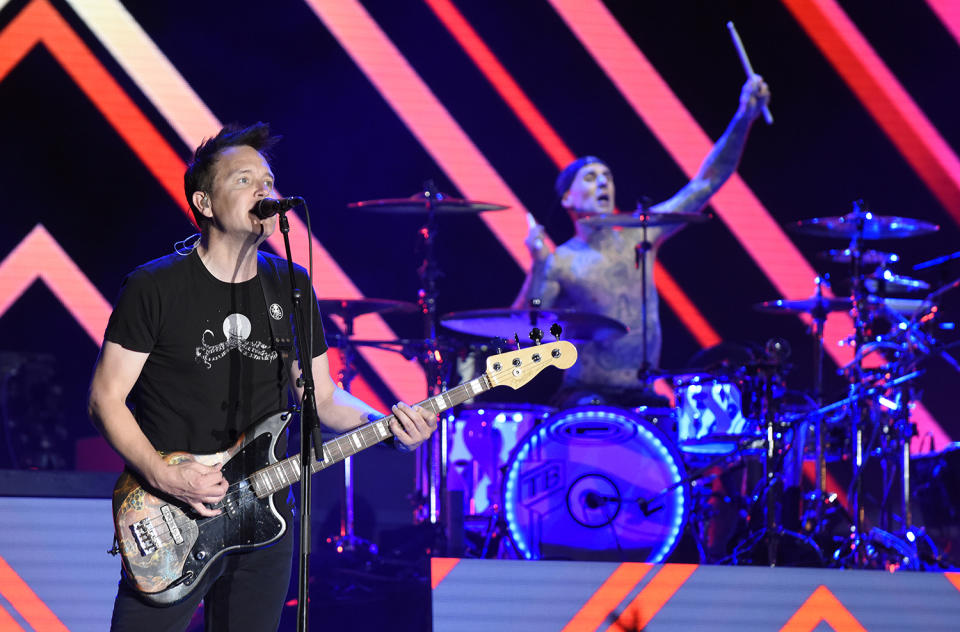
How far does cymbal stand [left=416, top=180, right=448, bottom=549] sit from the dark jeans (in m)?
2.95

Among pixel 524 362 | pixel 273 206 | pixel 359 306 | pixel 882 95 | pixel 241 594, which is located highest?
pixel 882 95

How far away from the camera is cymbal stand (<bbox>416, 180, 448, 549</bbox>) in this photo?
611 centimetres

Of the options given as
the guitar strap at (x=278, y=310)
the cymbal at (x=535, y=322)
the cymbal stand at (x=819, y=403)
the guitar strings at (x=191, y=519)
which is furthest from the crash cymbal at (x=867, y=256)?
the guitar strings at (x=191, y=519)

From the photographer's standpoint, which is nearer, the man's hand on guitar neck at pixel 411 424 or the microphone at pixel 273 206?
the microphone at pixel 273 206

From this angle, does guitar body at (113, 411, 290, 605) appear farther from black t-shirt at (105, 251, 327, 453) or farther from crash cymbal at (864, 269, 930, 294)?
crash cymbal at (864, 269, 930, 294)

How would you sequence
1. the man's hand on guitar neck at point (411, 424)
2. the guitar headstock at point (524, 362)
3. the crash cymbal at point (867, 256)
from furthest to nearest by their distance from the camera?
the crash cymbal at point (867, 256), the guitar headstock at point (524, 362), the man's hand on guitar neck at point (411, 424)

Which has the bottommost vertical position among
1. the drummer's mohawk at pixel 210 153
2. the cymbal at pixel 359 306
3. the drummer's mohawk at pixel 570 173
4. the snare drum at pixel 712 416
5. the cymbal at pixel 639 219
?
the drummer's mohawk at pixel 210 153

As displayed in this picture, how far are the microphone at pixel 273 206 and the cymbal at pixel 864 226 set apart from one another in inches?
179

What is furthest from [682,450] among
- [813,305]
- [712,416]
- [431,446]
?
[431,446]

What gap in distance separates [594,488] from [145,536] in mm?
3360

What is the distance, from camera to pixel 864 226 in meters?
6.70

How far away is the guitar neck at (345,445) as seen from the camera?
301cm

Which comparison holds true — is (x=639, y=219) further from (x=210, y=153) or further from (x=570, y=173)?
(x=210, y=153)

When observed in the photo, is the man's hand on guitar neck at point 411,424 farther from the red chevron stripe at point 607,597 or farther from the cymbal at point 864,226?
the cymbal at point 864,226
